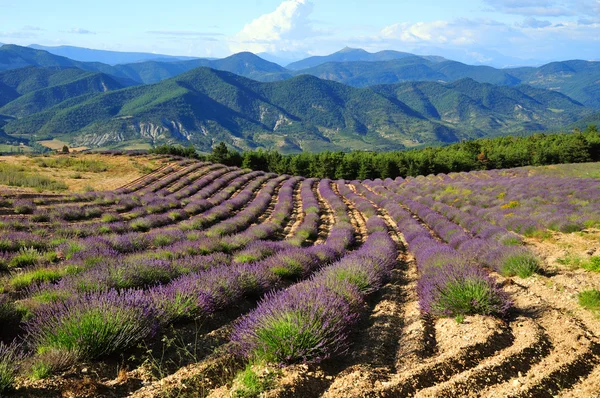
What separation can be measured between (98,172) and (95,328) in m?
32.0

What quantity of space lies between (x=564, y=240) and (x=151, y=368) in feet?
35.6

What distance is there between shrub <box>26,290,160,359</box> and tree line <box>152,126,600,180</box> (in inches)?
2150

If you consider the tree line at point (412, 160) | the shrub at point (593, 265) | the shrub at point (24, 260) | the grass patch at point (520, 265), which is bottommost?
the tree line at point (412, 160)

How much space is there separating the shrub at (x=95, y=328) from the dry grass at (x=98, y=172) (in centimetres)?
2060

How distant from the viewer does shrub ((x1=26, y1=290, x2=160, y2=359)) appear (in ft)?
11.6

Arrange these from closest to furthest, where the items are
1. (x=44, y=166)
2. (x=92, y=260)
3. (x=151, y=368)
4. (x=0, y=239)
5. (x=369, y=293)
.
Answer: (x=151, y=368) → (x=369, y=293) → (x=92, y=260) → (x=0, y=239) → (x=44, y=166)

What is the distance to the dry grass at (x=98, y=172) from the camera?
86.3ft

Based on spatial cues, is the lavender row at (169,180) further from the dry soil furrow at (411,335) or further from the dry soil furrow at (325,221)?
the dry soil furrow at (411,335)

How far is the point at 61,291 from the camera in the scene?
199 inches

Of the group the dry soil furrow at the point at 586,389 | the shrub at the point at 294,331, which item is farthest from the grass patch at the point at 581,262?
the shrub at the point at 294,331

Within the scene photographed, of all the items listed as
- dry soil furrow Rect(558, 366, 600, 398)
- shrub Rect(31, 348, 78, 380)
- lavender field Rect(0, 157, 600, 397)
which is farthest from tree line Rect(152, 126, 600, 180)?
shrub Rect(31, 348, 78, 380)

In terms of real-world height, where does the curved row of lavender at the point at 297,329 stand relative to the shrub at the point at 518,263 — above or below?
above

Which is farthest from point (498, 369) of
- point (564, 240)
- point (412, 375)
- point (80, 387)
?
point (564, 240)

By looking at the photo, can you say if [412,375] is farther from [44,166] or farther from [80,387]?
[44,166]
